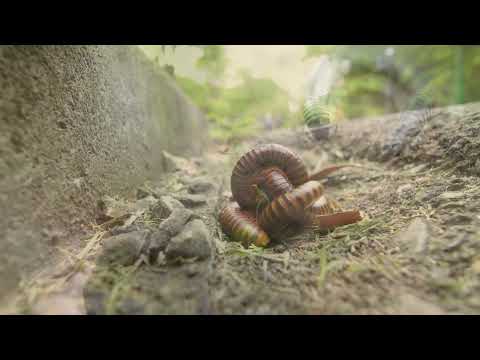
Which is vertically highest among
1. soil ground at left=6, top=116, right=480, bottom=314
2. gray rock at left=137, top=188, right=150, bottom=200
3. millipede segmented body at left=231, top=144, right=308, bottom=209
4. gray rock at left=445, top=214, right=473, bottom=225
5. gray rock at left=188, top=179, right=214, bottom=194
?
millipede segmented body at left=231, top=144, right=308, bottom=209

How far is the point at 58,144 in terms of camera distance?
153 centimetres

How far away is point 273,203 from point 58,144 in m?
1.57

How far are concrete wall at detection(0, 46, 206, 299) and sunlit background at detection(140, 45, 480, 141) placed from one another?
1225mm

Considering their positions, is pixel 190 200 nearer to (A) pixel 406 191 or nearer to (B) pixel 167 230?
(B) pixel 167 230

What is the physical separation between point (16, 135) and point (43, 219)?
487mm

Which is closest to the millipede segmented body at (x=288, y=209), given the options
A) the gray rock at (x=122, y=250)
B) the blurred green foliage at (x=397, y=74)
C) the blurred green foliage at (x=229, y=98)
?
the gray rock at (x=122, y=250)

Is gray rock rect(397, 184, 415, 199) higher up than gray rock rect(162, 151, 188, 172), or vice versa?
gray rock rect(162, 151, 188, 172)

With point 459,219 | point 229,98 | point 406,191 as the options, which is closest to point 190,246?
point 459,219

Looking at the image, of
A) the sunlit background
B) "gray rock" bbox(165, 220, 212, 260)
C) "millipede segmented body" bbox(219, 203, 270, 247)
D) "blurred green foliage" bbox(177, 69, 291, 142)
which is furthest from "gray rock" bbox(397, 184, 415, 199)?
"blurred green foliage" bbox(177, 69, 291, 142)

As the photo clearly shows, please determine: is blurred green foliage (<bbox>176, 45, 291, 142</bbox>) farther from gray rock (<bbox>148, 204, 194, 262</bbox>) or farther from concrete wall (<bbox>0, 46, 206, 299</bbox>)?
gray rock (<bbox>148, 204, 194, 262</bbox>)

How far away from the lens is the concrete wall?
125 cm

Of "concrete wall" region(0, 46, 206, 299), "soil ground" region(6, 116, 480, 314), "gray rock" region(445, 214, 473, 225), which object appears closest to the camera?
"soil ground" region(6, 116, 480, 314)

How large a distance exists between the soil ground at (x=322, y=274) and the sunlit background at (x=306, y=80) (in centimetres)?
135

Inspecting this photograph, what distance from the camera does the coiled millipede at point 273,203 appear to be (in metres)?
1.95
